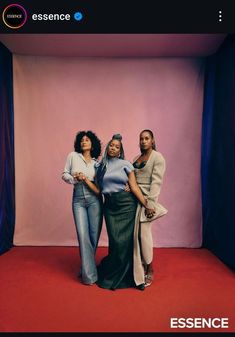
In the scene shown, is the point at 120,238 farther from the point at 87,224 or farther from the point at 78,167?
the point at 78,167

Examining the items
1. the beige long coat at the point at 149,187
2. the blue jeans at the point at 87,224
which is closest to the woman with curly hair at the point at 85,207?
the blue jeans at the point at 87,224

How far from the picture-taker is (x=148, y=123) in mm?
4137

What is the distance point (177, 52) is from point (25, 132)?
2337 millimetres

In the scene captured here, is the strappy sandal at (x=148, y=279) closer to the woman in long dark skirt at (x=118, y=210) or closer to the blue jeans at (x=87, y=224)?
the woman in long dark skirt at (x=118, y=210)

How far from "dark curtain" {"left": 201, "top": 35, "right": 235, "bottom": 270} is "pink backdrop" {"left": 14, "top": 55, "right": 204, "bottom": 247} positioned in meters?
0.16

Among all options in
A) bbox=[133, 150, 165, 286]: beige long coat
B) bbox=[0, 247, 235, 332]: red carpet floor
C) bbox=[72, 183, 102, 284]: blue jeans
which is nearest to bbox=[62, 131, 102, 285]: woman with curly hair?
bbox=[72, 183, 102, 284]: blue jeans

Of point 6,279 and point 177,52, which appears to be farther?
point 177,52

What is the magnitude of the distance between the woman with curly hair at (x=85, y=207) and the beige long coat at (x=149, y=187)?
15.7 inches

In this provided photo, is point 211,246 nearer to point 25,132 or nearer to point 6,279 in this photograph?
point 6,279

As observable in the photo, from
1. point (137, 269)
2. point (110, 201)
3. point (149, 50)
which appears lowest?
point (137, 269)
